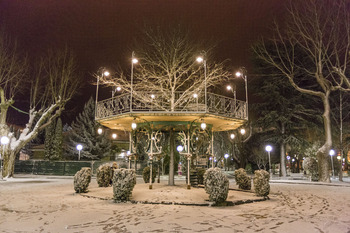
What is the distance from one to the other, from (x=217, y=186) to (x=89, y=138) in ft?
120

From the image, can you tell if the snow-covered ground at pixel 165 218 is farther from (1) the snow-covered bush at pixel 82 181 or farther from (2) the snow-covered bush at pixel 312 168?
(2) the snow-covered bush at pixel 312 168

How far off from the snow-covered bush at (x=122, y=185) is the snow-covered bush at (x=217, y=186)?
3261 mm

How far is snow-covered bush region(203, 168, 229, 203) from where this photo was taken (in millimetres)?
10195

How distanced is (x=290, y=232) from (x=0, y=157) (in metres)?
29.0

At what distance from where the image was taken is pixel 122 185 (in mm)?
10805

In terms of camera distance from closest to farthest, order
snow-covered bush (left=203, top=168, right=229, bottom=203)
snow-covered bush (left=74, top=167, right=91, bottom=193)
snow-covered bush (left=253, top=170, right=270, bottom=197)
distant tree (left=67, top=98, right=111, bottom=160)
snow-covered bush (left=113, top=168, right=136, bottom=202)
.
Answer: snow-covered bush (left=203, top=168, right=229, bottom=203), snow-covered bush (left=113, top=168, right=136, bottom=202), snow-covered bush (left=253, top=170, right=270, bottom=197), snow-covered bush (left=74, top=167, right=91, bottom=193), distant tree (left=67, top=98, right=111, bottom=160)

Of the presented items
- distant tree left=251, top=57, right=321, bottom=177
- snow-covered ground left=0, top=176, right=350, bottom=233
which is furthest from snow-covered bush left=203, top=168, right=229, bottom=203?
distant tree left=251, top=57, right=321, bottom=177

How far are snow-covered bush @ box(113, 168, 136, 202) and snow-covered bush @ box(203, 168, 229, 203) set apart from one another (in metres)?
3.26

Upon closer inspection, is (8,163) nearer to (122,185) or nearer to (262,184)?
(122,185)

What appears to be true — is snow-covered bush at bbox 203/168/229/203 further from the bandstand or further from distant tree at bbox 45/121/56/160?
distant tree at bbox 45/121/56/160

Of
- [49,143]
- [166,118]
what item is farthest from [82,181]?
[49,143]

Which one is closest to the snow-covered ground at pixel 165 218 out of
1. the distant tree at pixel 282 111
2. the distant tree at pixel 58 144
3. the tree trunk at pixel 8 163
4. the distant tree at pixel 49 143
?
the tree trunk at pixel 8 163

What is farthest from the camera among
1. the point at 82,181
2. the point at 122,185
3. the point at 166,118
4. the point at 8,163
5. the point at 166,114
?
the point at 8,163

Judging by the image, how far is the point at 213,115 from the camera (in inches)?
527
